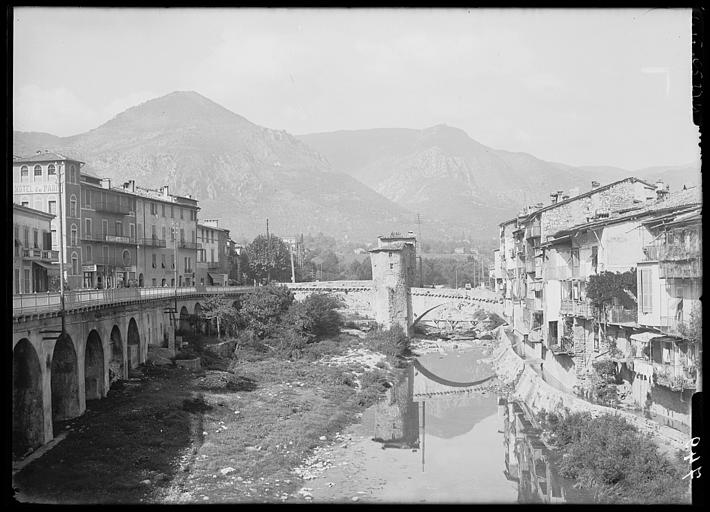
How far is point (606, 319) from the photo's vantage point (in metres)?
25.1

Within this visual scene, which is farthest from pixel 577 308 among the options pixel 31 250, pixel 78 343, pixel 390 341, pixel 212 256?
pixel 212 256

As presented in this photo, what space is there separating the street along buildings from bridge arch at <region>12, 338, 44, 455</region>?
53.6ft

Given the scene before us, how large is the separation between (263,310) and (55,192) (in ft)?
51.6

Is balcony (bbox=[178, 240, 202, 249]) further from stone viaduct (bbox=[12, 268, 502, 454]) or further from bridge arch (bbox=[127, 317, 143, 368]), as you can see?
bridge arch (bbox=[127, 317, 143, 368])

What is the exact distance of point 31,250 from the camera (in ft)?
94.4

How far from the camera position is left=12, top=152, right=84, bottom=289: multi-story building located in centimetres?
3528

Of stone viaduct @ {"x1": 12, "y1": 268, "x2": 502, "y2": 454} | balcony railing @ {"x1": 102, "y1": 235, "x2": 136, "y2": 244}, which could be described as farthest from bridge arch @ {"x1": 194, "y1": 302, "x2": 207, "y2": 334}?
balcony railing @ {"x1": 102, "y1": 235, "x2": 136, "y2": 244}

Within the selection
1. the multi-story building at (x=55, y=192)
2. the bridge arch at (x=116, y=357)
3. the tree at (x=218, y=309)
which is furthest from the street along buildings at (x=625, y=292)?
the multi-story building at (x=55, y=192)

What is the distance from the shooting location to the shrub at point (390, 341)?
46.3m

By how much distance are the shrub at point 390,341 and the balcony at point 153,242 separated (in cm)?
1693

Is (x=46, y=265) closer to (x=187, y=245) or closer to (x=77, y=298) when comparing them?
(x=77, y=298)

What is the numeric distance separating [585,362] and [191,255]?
36.7 metres

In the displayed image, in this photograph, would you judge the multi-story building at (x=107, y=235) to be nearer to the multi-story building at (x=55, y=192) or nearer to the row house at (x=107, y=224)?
the row house at (x=107, y=224)
